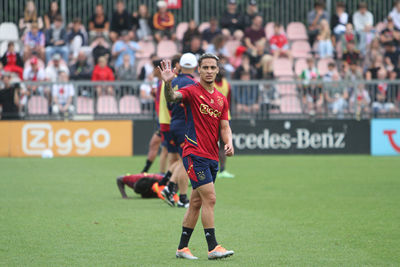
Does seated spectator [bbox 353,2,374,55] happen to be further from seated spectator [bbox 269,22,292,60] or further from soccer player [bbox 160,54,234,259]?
soccer player [bbox 160,54,234,259]

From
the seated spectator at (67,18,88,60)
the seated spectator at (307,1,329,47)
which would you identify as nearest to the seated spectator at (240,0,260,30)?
the seated spectator at (307,1,329,47)

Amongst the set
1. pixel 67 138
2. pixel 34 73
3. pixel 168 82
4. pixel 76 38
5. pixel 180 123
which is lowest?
pixel 67 138

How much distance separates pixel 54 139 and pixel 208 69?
596 inches

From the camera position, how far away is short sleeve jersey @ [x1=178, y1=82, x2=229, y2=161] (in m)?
7.46

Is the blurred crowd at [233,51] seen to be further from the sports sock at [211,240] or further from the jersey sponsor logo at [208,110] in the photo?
the sports sock at [211,240]

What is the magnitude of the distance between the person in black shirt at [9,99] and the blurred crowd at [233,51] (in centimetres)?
5

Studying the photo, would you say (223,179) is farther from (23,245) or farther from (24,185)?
(23,245)

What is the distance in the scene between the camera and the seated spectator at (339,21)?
25.0m

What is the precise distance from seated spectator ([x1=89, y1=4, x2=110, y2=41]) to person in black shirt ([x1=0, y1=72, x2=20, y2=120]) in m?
3.71

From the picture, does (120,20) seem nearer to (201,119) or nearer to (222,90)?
(222,90)

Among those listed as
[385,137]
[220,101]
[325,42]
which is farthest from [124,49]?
[220,101]

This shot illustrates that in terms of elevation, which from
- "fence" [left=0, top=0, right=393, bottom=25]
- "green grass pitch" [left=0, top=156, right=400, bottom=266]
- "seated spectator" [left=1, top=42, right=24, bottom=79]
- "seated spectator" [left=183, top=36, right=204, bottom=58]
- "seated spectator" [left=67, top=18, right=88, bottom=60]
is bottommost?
"green grass pitch" [left=0, top=156, right=400, bottom=266]

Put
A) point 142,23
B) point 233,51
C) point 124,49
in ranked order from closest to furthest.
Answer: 1. point 124,49
2. point 233,51
3. point 142,23

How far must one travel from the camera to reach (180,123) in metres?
11.8
